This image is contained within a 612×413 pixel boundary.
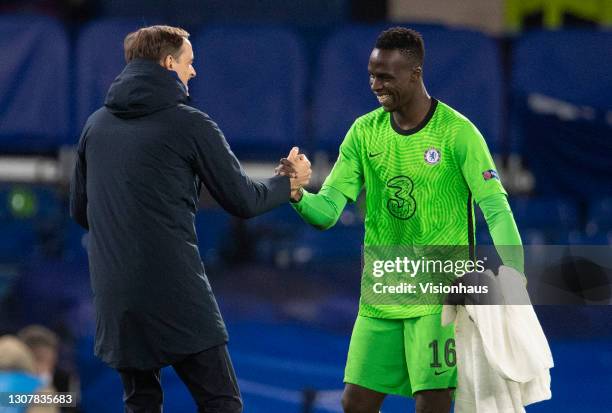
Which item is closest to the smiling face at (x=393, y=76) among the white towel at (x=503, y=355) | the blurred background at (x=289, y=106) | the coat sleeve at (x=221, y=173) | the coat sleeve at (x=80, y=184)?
the coat sleeve at (x=221, y=173)

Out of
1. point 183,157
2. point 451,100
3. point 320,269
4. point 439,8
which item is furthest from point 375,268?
point 439,8

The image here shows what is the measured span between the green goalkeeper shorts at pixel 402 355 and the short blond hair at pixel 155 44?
1214 mm

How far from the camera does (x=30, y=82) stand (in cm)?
929

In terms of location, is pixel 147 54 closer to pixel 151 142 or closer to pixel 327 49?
pixel 151 142

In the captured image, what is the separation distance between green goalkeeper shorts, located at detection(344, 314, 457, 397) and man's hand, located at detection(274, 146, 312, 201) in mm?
525

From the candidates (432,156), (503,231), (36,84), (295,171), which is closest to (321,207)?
(295,171)

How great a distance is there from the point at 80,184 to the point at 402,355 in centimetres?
129

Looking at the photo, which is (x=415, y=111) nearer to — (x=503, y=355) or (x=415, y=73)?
(x=415, y=73)

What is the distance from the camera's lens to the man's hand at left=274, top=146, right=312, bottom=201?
420 centimetres

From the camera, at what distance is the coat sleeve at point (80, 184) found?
12.6 ft

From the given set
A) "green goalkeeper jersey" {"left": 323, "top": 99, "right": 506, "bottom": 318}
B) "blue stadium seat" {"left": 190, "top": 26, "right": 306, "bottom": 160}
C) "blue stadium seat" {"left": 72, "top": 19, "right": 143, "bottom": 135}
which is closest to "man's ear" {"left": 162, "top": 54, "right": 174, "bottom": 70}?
"green goalkeeper jersey" {"left": 323, "top": 99, "right": 506, "bottom": 318}

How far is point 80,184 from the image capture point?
3.87 m

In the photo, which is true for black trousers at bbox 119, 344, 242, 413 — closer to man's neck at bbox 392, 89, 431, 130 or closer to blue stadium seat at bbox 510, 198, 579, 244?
man's neck at bbox 392, 89, 431, 130

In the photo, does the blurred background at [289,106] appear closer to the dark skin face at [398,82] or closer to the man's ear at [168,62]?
the dark skin face at [398,82]
